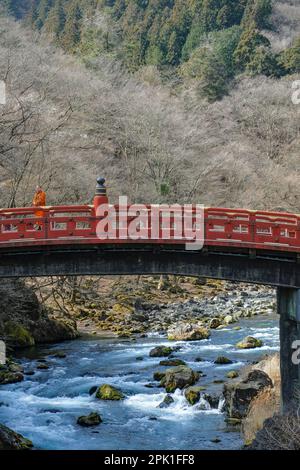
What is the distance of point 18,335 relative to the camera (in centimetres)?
3381

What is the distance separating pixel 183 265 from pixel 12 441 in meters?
7.29

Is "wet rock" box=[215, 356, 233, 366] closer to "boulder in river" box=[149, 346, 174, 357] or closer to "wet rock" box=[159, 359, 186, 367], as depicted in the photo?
"wet rock" box=[159, 359, 186, 367]

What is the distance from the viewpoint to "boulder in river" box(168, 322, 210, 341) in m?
34.8

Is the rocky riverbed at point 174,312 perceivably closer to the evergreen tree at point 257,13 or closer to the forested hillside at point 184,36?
the forested hillside at point 184,36

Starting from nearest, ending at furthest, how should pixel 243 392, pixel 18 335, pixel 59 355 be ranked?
pixel 243 392 → pixel 59 355 → pixel 18 335

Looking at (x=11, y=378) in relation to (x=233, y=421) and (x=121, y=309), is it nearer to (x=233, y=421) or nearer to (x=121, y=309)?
(x=233, y=421)

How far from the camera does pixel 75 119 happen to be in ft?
173

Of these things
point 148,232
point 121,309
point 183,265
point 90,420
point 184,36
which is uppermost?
point 184,36

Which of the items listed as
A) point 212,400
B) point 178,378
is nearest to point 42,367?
point 178,378

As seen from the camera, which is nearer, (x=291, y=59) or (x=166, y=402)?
(x=166, y=402)

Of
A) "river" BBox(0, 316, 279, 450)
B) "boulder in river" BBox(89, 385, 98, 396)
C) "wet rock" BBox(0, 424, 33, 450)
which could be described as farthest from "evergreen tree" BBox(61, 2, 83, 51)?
"wet rock" BBox(0, 424, 33, 450)

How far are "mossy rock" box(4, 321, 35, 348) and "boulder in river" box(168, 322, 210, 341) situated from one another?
6.68 meters

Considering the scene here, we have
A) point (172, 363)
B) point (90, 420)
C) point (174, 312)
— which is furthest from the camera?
point (174, 312)
